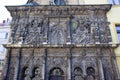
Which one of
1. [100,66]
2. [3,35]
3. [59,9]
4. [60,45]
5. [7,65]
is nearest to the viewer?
[100,66]

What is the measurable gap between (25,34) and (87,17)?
411 cm

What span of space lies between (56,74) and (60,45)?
165cm

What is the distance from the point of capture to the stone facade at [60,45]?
8898mm

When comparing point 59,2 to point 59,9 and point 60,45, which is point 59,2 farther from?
point 60,45

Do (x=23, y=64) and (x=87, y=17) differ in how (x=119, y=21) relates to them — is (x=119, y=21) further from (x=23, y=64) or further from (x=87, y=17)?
(x=23, y=64)

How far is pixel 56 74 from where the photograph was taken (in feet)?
29.7

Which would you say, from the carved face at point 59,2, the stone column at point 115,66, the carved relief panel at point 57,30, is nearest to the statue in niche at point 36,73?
the carved relief panel at point 57,30

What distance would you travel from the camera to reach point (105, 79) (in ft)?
28.1

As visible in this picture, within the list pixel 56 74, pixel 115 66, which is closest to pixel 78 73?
pixel 56 74

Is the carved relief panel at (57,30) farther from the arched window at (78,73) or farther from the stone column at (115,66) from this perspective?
the stone column at (115,66)

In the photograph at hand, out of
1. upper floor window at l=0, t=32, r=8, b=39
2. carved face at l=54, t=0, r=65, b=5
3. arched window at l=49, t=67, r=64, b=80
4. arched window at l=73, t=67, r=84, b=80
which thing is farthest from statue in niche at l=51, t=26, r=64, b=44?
upper floor window at l=0, t=32, r=8, b=39

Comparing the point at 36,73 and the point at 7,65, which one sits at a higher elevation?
the point at 7,65

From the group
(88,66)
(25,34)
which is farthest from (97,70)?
(25,34)

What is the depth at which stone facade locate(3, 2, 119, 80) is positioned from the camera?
29.2 feet
